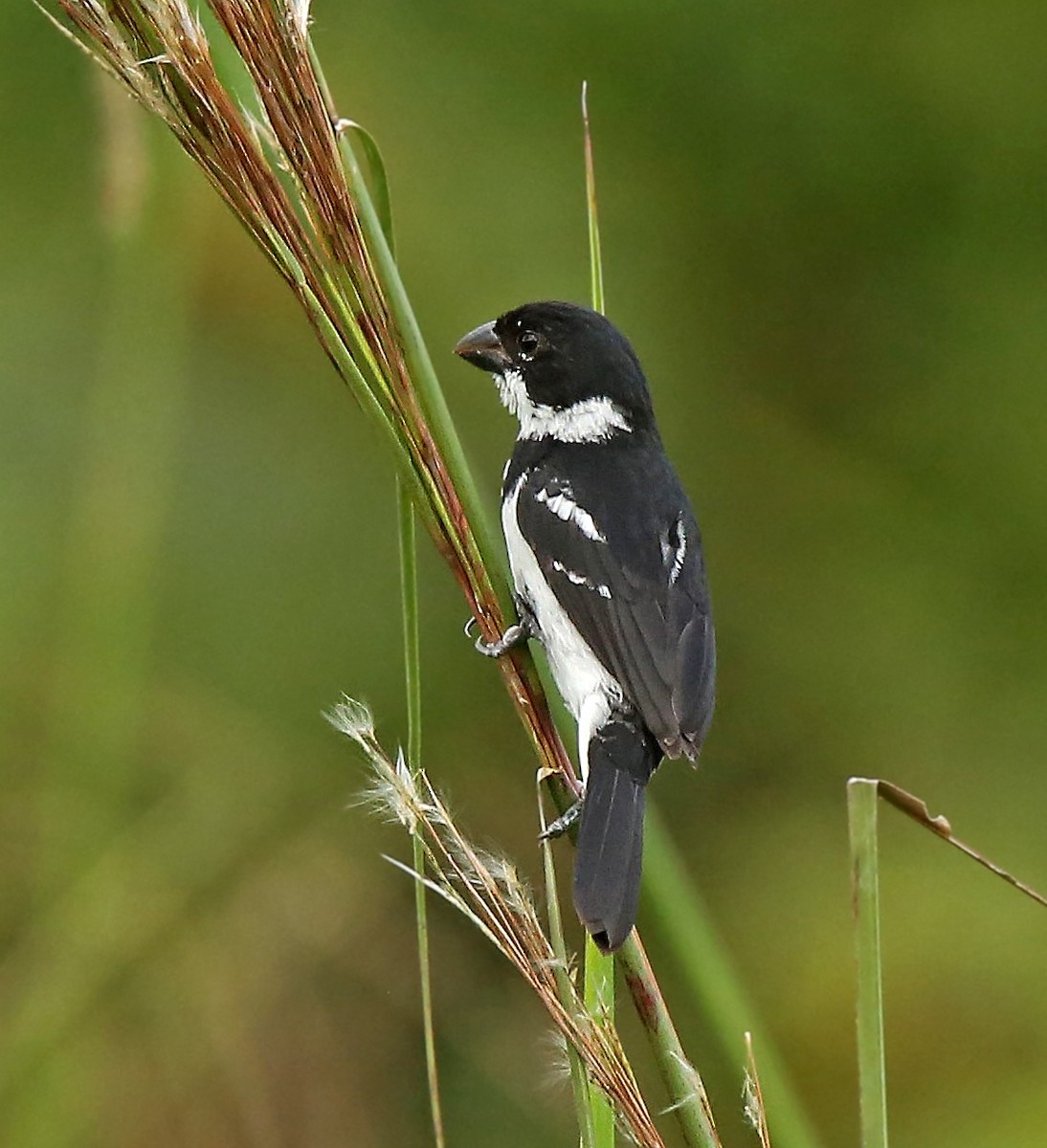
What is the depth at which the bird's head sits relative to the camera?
3.09m

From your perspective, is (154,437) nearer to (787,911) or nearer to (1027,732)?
(787,911)

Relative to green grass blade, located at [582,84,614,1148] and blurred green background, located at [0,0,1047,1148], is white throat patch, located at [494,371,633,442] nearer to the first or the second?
blurred green background, located at [0,0,1047,1148]

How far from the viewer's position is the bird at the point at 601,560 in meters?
2.55

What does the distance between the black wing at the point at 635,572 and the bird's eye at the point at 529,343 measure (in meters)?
0.22

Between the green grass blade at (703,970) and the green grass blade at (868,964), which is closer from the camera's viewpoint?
the green grass blade at (868,964)

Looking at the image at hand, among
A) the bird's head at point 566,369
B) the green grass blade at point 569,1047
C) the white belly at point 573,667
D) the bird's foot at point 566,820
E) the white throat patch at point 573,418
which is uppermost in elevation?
the bird's head at point 566,369

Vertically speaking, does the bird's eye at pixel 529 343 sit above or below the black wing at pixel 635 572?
above

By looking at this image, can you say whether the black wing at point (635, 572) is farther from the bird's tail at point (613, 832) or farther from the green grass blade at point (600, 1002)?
the green grass blade at point (600, 1002)

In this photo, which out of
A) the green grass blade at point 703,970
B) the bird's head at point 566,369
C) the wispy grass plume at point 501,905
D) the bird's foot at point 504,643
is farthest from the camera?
the bird's head at point 566,369

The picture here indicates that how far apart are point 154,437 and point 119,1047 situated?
1.49 m

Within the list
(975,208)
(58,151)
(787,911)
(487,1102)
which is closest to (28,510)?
(58,151)

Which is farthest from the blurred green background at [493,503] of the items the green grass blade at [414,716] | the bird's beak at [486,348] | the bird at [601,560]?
the green grass blade at [414,716]

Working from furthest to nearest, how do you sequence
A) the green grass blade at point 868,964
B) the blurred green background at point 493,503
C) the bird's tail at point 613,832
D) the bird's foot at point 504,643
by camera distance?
the blurred green background at point 493,503
the bird's foot at point 504,643
the bird's tail at point 613,832
the green grass blade at point 868,964

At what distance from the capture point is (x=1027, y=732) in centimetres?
385
